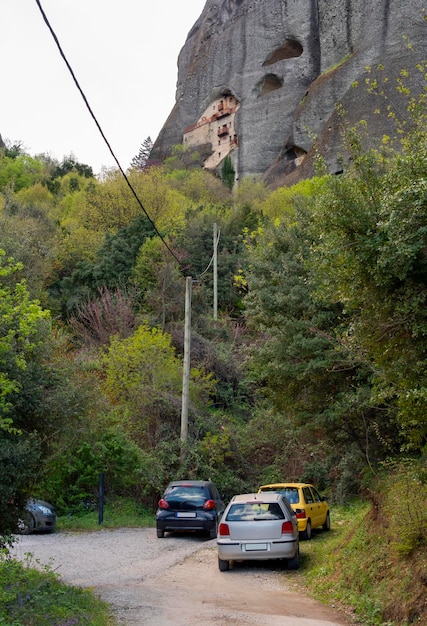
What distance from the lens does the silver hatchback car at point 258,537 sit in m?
12.1

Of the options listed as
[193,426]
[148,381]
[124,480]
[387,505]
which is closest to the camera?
[387,505]

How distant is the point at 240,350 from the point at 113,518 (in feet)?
21.5

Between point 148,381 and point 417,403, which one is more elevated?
point 148,381

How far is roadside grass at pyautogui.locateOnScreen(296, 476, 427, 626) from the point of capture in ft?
27.3

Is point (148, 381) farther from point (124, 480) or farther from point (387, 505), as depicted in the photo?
point (387, 505)

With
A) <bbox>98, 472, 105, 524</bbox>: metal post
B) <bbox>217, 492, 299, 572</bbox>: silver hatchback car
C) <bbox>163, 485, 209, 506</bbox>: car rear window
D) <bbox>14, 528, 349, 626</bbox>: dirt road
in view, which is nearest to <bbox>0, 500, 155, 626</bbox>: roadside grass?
<bbox>14, 528, 349, 626</bbox>: dirt road

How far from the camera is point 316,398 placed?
1755 cm

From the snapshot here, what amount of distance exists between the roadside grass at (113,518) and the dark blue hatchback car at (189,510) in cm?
313

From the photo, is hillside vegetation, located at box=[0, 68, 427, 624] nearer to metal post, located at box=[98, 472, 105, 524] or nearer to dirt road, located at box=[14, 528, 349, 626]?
metal post, located at box=[98, 472, 105, 524]

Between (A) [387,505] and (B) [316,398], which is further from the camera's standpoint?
(B) [316,398]

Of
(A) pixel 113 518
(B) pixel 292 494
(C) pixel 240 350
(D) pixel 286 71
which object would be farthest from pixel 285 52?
(B) pixel 292 494

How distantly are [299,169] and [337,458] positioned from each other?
36981mm

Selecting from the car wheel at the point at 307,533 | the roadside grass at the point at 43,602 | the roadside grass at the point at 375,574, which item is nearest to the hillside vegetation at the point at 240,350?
the roadside grass at the point at 375,574

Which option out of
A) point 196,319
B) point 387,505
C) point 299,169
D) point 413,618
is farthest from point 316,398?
point 299,169
